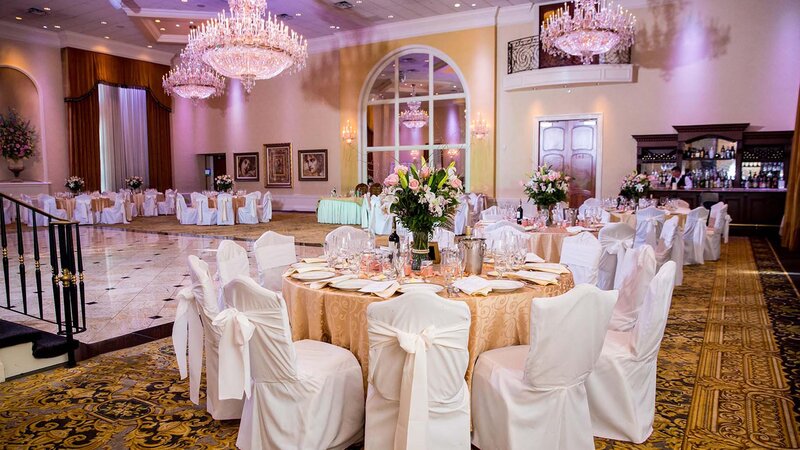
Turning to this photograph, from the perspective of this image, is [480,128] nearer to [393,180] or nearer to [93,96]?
[393,180]

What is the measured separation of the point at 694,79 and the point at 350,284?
37.3 feet

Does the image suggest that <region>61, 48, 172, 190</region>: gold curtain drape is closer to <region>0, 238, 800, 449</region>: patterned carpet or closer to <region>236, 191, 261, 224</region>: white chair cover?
<region>236, 191, 261, 224</region>: white chair cover

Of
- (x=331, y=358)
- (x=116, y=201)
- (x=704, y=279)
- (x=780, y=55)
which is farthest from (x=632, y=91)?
(x=116, y=201)

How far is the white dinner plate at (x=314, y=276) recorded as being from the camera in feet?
10.1

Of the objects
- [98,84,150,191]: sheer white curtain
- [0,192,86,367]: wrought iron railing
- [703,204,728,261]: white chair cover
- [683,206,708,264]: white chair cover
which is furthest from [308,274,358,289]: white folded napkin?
[98,84,150,191]: sheer white curtain

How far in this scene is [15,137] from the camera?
1407cm

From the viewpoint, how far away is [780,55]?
1070 centimetres

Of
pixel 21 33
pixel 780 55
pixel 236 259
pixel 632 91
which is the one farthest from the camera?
pixel 21 33

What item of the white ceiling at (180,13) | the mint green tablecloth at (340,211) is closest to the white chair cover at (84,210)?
the white ceiling at (180,13)

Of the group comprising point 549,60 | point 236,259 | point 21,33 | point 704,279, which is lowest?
point 704,279

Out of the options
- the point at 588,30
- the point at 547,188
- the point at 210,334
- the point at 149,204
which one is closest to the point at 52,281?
the point at 210,334

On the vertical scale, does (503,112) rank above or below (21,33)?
below

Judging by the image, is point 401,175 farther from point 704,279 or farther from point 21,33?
point 21,33

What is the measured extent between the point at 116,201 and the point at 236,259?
12.0m
